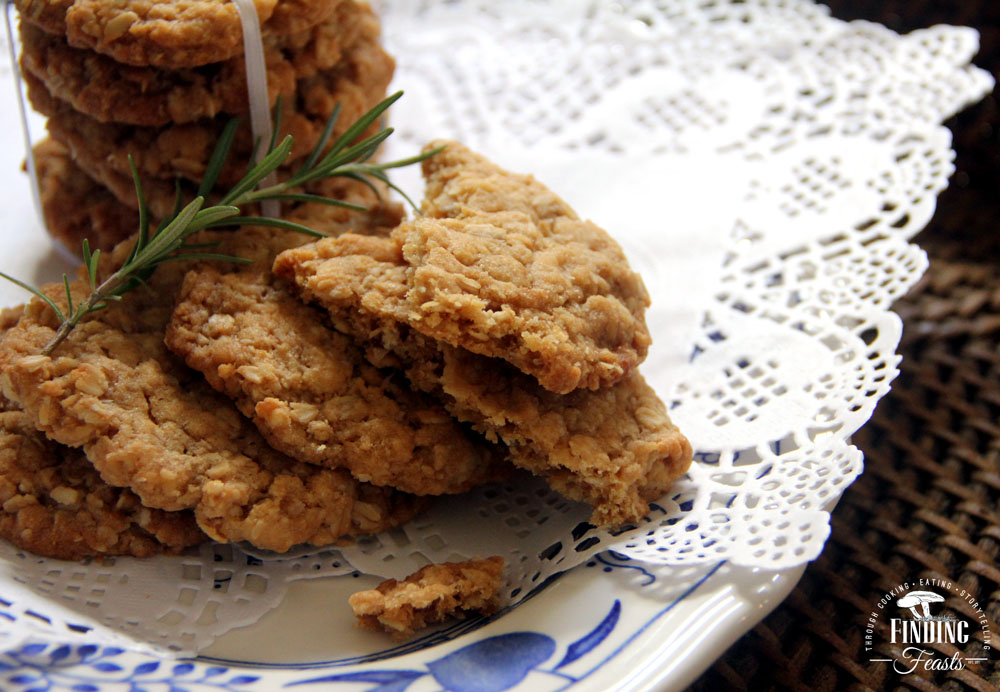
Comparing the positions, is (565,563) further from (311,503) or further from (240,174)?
(240,174)

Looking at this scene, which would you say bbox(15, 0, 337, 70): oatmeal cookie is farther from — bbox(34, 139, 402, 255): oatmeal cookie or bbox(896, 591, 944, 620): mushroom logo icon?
bbox(896, 591, 944, 620): mushroom logo icon

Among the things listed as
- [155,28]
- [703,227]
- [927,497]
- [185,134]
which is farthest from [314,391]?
[927,497]

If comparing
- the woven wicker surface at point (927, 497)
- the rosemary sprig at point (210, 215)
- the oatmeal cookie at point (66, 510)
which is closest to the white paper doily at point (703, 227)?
the oatmeal cookie at point (66, 510)

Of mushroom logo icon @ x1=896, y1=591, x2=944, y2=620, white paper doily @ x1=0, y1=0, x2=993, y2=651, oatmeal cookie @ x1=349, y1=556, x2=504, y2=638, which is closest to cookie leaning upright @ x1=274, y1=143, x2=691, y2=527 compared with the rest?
white paper doily @ x1=0, y1=0, x2=993, y2=651

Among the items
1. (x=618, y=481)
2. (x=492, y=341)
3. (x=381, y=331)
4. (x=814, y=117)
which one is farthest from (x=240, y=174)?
(x=814, y=117)

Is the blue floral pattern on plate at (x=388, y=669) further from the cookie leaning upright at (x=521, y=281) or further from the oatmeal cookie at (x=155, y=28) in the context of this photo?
the oatmeal cookie at (x=155, y=28)

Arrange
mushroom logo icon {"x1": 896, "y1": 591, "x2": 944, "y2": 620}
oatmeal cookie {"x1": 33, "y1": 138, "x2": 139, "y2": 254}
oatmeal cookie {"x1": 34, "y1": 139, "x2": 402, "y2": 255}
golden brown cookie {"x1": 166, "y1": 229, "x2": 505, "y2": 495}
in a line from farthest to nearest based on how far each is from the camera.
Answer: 1. oatmeal cookie {"x1": 33, "y1": 138, "x2": 139, "y2": 254}
2. oatmeal cookie {"x1": 34, "y1": 139, "x2": 402, "y2": 255}
3. mushroom logo icon {"x1": 896, "y1": 591, "x2": 944, "y2": 620}
4. golden brown cookie {"x1": 166, "y1": 229, "x2": 505, "y2": 495}

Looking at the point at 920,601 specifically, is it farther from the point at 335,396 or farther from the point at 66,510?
the point at 66,510
